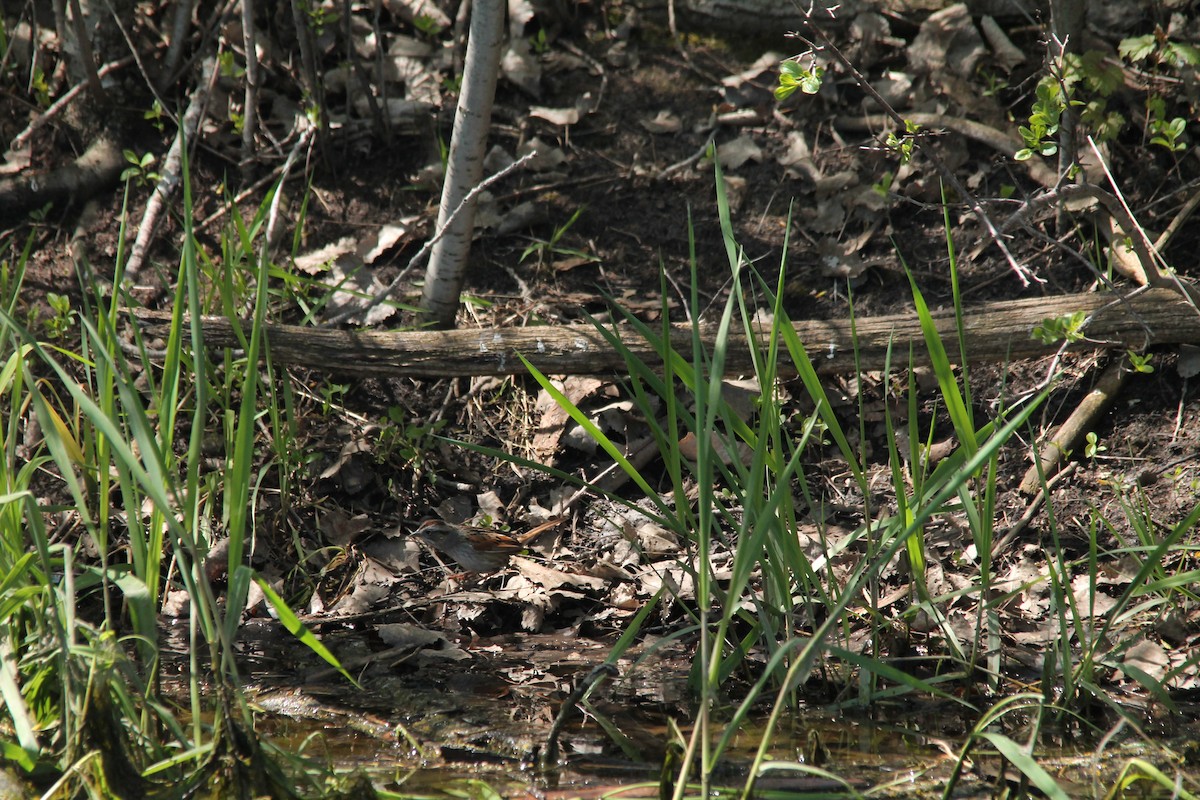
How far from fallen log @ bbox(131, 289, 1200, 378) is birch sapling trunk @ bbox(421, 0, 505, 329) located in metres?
0.40

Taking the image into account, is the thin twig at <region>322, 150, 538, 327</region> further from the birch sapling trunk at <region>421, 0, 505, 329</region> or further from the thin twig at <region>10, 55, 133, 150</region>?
the thin twig at <region>10, 55, 133, 150</region>

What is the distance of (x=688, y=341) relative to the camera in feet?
8.99

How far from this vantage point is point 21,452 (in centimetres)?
294

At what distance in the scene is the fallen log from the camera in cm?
268

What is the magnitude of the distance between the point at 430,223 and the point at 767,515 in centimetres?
246

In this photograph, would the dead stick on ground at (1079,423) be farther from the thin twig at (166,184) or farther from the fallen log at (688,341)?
the thin twig at (166,184)

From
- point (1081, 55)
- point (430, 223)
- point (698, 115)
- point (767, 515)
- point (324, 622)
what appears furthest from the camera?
point (698, 115)

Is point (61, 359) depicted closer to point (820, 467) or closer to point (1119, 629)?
point (820, 467)

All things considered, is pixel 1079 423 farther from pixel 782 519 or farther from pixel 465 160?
pixel 465 160

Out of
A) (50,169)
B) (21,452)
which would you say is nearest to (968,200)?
(21,452)

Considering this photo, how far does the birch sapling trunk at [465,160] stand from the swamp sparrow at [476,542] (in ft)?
2.64

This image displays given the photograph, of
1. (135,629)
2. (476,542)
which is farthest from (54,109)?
(135,629)

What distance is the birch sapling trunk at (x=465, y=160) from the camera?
111 inches

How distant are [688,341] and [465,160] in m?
0.93
